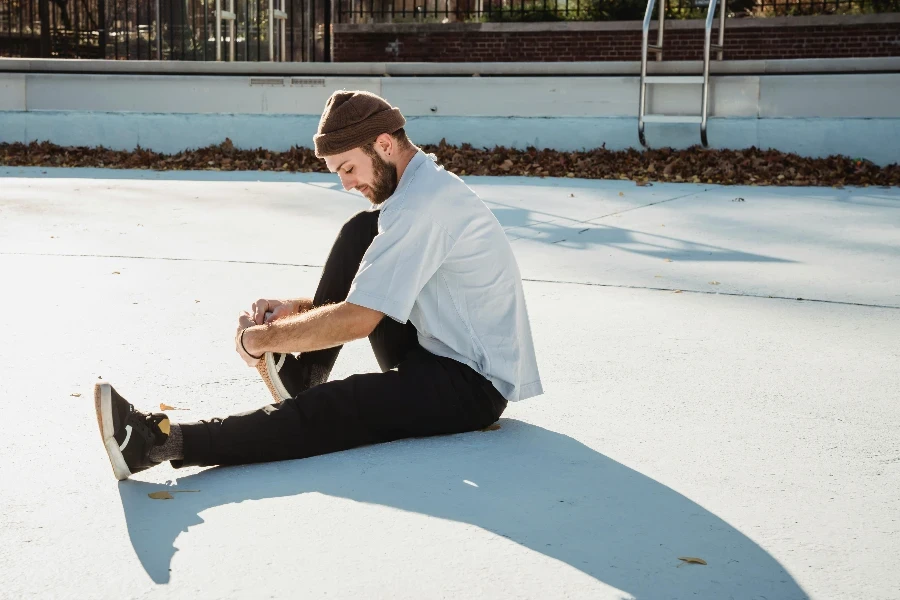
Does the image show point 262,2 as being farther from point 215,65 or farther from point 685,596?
point 685,596

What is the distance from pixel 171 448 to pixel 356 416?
0.56 m

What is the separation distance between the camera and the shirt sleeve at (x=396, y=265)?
126 inches

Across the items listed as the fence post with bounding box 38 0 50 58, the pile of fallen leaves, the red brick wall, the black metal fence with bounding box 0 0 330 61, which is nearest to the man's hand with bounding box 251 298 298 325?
the pile of fallen leaves

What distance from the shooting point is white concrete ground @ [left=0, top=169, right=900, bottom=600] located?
8.56 feet

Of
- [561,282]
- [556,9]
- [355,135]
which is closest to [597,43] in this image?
[556,9]

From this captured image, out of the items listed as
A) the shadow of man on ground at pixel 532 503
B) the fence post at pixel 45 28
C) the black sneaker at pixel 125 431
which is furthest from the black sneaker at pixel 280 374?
the fence post at pixel 45 28

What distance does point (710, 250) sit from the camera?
7066 millimetres

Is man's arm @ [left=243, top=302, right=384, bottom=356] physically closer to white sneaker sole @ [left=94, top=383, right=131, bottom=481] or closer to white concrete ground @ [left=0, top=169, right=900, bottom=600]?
white concrete ground @ [left=0, top=169, right=900, bottom=600]

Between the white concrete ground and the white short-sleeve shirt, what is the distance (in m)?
0.31

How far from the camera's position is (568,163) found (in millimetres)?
11289

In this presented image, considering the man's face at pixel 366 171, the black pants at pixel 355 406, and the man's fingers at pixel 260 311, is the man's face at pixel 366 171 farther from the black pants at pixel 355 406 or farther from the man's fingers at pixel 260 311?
the man's fingers at pixel 260 311

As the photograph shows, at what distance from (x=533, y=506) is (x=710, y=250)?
14.4ft

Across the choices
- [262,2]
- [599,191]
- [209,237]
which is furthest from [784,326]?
[262,2]

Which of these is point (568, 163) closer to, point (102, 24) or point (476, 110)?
point (476, 110)
